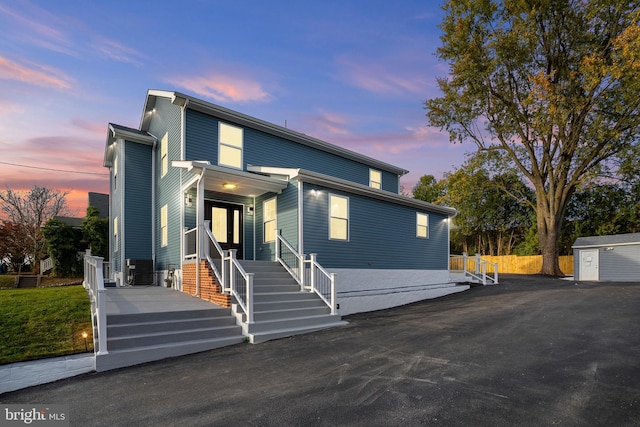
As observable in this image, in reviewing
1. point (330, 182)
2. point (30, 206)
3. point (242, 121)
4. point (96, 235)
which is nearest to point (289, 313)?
point (330, 182)

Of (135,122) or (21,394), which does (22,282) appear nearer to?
(135,122)

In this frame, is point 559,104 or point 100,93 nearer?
point 100,93

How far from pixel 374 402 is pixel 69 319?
6.41m

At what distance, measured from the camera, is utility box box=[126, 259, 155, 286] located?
12766 mm

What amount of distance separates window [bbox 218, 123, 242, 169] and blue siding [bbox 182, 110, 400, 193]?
18 centimetres

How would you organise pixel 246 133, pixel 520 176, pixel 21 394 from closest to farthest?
pixel 21 394
pixel 246 133
pixel 520 176

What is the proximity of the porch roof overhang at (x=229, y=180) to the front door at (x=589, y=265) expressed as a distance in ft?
68.1

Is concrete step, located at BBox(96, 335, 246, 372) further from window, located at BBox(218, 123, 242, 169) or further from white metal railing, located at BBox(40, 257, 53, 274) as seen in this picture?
white metal railing, located at BBox(40, 257, 53, 274)

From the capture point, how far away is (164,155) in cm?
1302

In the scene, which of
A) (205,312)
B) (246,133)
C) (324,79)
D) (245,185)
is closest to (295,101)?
(324,79)

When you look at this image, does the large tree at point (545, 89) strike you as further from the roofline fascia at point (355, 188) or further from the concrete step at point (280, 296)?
the concrete step at point (280, 296)

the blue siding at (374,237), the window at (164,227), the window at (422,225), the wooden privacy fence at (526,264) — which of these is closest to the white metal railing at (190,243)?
the window at (164,227)

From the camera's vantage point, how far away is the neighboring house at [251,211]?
10.5 metres

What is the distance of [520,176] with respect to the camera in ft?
87.7
